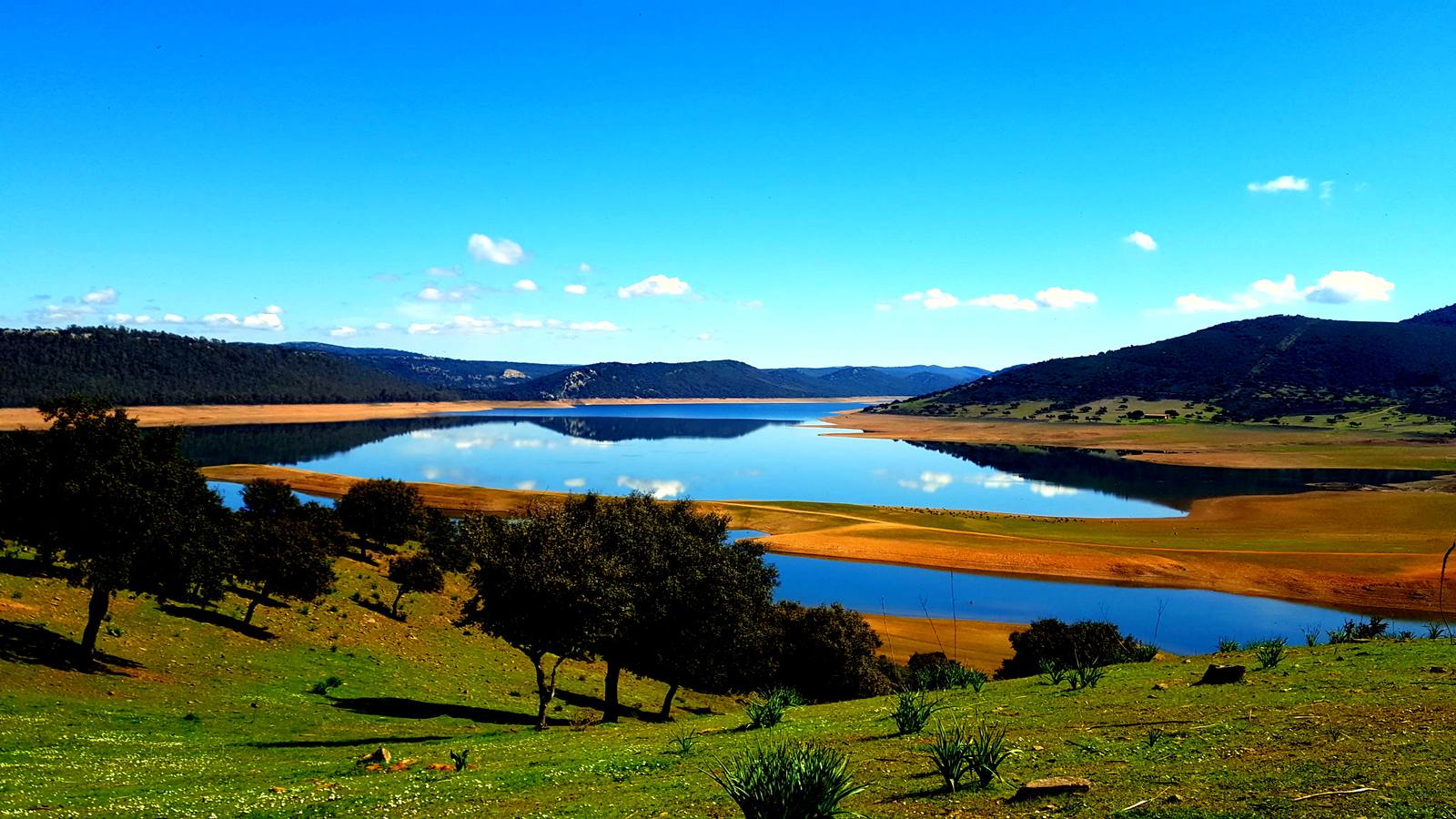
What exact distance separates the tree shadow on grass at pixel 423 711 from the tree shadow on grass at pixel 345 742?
3667mm

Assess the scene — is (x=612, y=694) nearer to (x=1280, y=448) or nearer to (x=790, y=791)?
(x=790, y=791)

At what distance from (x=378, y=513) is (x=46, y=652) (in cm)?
3221

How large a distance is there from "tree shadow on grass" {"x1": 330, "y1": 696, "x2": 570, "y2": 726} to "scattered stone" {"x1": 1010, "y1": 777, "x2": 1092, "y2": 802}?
20.9 meters

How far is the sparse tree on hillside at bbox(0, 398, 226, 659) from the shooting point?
25.5m

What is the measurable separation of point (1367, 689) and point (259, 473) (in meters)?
140

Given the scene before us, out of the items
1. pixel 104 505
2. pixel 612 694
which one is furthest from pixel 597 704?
pixel 104 505

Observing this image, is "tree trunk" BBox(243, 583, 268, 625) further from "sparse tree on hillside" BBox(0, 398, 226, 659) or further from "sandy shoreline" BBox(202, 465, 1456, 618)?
"sandy shoreline" BBox(202, 465, 1456, 618)

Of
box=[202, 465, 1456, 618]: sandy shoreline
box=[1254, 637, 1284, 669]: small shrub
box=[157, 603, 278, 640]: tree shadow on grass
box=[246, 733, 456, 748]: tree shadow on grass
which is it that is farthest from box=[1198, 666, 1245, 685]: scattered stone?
box=[202, 465, 1456, 618]: sandy shoreline

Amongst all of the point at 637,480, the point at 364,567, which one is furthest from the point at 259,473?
the point at 364,567

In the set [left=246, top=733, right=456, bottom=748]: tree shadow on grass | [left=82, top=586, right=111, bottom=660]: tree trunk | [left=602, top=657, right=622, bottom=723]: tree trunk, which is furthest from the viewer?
[left=602, top=657, right=622, bottom=723]: tree trunk

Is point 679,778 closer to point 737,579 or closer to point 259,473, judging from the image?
point 737,579

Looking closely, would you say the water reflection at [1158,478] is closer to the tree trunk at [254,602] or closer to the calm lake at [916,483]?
the calm lake at [916,483]

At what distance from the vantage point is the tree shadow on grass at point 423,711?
27.1 meters

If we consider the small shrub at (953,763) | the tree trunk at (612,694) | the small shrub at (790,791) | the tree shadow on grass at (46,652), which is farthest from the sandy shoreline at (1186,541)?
the small shrub at (790,791)
